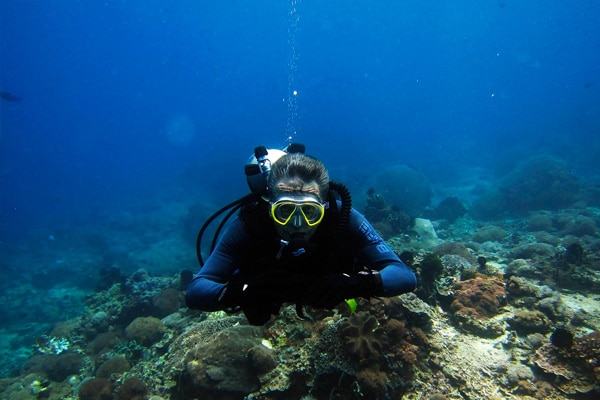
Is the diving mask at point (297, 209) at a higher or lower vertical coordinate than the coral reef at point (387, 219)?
lower

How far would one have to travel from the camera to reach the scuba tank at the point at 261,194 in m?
3.17

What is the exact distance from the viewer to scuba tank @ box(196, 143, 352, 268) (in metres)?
3.17

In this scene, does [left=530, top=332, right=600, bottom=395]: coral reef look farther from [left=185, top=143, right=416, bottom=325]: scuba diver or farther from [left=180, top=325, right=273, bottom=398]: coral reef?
[left=180, top=325, right=273, bottom=398]: coral reef

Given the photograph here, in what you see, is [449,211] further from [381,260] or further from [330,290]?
[330,290]

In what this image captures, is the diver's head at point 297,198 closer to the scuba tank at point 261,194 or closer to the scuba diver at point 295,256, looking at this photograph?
the scuba diver at point 295,256

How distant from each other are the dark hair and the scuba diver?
0.01 metres

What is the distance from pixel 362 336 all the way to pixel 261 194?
2428mm

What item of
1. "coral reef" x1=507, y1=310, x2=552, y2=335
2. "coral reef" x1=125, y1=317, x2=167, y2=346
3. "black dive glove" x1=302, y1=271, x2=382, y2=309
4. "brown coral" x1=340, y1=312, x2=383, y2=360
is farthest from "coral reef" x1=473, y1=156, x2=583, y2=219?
"black dive glove" x1=302, y1=271, x2=382, y2=309

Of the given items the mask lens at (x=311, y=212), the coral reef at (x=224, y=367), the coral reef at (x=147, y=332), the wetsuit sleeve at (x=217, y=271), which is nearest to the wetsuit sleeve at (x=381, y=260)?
the mask lens at (x=311, y=212)

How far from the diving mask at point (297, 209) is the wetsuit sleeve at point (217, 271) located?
1.57 ft

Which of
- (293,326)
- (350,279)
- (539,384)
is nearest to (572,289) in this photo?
(539,384)

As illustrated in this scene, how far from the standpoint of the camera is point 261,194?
11.7 ft

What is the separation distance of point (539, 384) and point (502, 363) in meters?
0.52

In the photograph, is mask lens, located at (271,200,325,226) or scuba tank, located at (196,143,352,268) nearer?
mask lens, located at (271,200,325,226)
